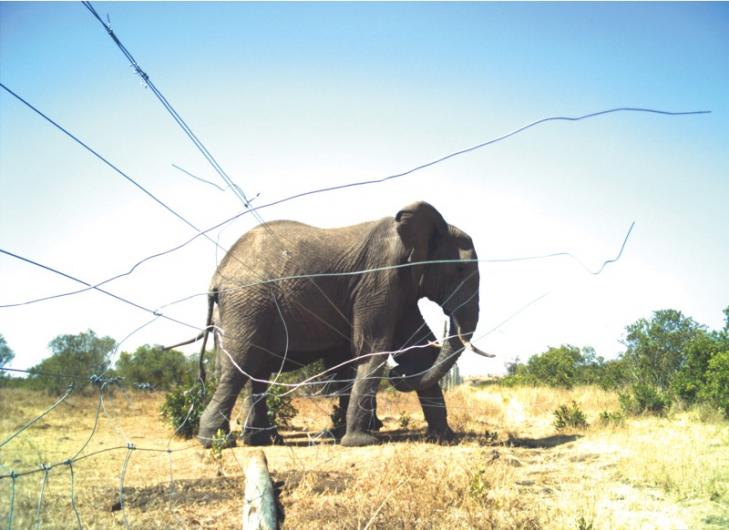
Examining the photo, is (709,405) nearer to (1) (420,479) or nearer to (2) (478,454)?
(2) (478,454)

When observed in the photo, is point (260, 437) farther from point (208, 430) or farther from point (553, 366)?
point (553, 366)

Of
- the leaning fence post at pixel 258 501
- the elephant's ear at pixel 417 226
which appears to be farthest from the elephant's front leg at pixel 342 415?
the leaning fence post at pixel 258 501

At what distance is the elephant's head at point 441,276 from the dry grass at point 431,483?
4.03ft

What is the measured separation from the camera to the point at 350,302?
9664 millimetres

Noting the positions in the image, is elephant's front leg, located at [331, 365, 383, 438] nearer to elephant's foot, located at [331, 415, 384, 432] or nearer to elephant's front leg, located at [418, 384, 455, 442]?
elephant's foot, located at [331, 415, 384, 432]

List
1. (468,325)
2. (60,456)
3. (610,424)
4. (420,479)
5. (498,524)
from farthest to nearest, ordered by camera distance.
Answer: (610,424) → (468,325) → (60,456) → (420,479) → (498,524)

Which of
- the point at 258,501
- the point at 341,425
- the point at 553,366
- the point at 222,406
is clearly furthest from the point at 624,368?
the point at 258,501

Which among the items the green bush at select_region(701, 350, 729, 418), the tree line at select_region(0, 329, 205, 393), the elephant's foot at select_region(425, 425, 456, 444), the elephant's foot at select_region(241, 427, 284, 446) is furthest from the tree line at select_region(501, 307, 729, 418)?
the tree line at select_region(0, 329, 205, 393)

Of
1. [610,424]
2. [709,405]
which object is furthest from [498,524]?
[709,405]

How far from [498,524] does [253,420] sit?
5620 mm

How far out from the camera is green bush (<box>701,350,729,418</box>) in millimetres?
10328

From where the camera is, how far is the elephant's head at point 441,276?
9.05 m

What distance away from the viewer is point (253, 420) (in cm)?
970

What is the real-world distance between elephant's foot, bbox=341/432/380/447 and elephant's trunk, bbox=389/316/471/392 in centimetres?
97
